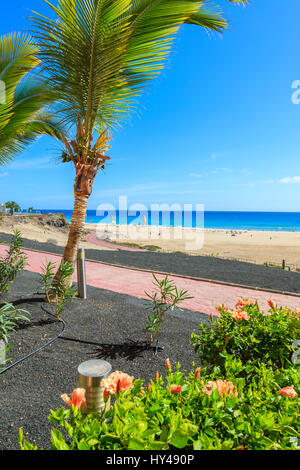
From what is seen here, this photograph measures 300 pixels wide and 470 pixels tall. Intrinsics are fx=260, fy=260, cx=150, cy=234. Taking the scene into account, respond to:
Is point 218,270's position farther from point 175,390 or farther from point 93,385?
Result: point 175,390

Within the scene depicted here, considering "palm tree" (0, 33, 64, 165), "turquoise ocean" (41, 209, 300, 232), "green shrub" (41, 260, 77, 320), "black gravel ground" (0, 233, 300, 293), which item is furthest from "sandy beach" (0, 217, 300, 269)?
"turquoise ocean" (41, 209, 300, 232)

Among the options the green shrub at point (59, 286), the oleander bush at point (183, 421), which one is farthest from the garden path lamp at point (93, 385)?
the green shrub at point (59, 286)

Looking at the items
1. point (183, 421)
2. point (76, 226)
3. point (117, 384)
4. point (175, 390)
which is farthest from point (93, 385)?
point (76, 226)

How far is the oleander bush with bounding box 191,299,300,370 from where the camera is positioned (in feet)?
6.68

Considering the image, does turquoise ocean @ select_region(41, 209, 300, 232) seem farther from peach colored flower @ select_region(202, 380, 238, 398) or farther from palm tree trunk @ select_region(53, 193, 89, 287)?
peach colored flower @ select_region(202, 380, 238, 398)

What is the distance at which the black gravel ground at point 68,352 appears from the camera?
238 cm

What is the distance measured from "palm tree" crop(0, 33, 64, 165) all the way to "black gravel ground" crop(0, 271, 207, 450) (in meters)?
3.42

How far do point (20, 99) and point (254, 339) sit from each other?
6342 millimetres

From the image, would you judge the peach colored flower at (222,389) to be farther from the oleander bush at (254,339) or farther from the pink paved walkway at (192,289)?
the pink paved walkway at (192,289)

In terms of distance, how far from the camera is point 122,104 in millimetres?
4914

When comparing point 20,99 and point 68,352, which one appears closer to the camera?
point 68,352

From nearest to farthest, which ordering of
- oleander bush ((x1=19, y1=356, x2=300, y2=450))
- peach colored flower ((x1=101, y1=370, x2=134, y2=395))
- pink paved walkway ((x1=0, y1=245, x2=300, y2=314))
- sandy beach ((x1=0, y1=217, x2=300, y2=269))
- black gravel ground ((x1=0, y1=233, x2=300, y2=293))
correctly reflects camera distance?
oleander bush ((x1=19, y1=356, x2=300, y2=450)), peach colored flower ((x1=101, y1=370, x2=134, y2=395)), pink paved walkway ((x1=0, y1=245, x2=300, y2=314)), black gravel ground ((x1=0, y1=233, x2=300, y2=293)), sandy beach ((x1=0, y1=217, x2=300, y2=269))

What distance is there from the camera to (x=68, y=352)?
3.50 meters
